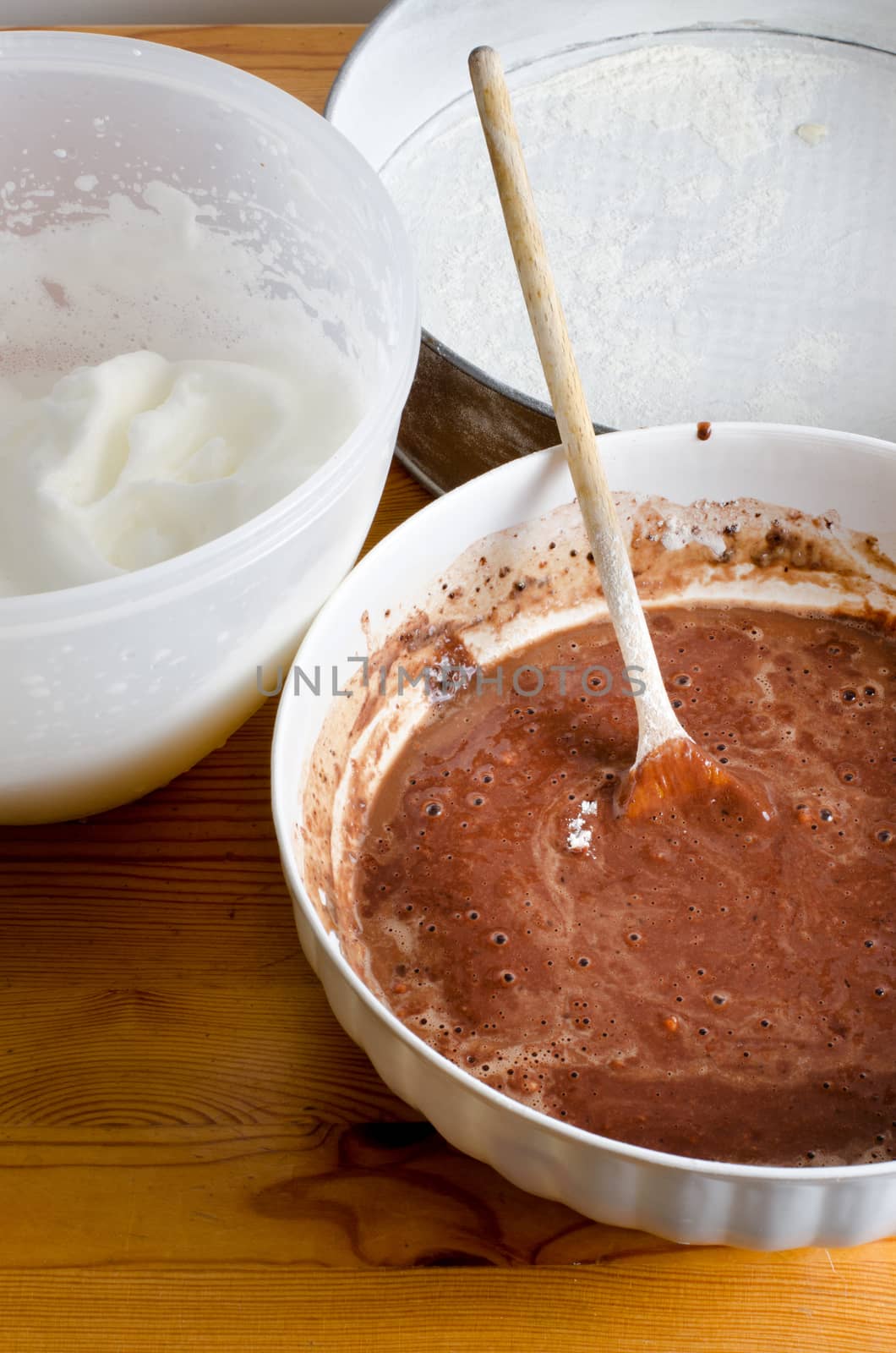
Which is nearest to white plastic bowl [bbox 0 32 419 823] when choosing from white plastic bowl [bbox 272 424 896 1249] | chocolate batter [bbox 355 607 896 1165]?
white plastic bowl [bbox 272 424 896 1249]

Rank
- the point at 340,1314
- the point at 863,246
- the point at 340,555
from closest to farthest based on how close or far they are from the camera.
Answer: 1. the point at 340,1314
2. the point at 340,555
3. the point at 863,246

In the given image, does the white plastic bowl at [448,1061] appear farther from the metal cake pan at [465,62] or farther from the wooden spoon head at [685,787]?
the wooden spoon head at [685,787]

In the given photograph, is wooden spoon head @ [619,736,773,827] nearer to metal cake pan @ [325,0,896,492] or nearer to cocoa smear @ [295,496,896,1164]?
cocoa smear @ [295,496,896,1164]

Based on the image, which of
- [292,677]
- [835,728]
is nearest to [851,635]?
[835,728]

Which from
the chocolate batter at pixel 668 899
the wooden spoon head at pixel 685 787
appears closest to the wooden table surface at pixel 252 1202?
the chocolate batter at pixel 668 899

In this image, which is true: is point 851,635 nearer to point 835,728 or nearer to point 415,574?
point 835,728

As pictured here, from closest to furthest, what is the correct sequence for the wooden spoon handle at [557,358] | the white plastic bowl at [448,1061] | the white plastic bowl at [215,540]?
the white plastic bowl at [448,1061]
the white plastic bowl at [215,540]
the wooden spoon handle at [557,358]

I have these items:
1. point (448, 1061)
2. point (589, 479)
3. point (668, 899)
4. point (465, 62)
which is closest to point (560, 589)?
point (589, 479)
